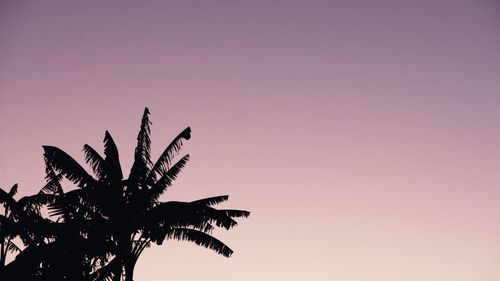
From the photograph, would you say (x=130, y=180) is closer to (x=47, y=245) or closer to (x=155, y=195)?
(x=155, y=195)

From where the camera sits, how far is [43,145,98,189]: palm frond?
53.8 ft

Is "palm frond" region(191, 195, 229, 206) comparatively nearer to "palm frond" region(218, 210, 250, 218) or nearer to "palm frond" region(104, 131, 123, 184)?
"palm frond" region(218, 210, 250, 218)

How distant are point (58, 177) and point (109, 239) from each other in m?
3.33

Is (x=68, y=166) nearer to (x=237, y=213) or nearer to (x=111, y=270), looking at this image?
(x=111, y=270)

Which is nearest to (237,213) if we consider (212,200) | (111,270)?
(212,200)

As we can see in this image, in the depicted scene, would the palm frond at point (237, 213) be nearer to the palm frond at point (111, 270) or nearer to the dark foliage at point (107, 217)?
the dark foliage at point (107, 217)

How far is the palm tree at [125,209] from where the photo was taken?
15945 mm

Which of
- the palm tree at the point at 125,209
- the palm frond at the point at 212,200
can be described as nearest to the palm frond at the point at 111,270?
the palm tree at the point at 125,209

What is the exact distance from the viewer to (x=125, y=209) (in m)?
16.4

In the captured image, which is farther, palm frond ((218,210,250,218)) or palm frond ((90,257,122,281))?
palm frond ((218,210,250,218))

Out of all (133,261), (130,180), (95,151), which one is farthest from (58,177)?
(133,261)

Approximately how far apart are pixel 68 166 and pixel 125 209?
7.68 feet

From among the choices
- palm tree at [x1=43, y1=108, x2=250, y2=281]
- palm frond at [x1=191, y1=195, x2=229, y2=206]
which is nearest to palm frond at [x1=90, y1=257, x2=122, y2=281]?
palm tree at [x1=43, y1=108, x2=250, y2=281]

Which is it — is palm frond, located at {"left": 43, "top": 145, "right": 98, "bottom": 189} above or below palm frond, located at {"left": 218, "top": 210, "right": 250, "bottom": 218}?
below
